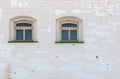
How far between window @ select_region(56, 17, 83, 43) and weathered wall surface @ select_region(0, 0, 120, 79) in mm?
173

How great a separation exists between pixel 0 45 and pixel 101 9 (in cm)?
307

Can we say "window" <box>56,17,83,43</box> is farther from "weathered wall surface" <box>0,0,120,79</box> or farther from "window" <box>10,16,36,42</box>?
"window" <box>10,16,36,42</box>

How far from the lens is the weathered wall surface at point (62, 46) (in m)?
8.29

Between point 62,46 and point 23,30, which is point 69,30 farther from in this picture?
point 23,30

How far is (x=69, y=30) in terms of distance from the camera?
8570 millimetres

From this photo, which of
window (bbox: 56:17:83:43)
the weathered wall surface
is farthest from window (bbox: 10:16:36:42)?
window (bbox: 56:17:83:43)

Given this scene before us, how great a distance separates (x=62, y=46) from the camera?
8.36 metres

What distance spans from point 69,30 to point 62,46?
55cm

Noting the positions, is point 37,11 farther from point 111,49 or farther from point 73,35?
point 111,49

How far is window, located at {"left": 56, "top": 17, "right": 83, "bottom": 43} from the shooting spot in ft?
27.9

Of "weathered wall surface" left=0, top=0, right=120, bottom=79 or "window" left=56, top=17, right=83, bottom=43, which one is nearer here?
"weathered wall surface" left=0, top=0, right=120, bottom=79

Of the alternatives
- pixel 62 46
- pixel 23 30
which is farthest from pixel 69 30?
pixel 23 30

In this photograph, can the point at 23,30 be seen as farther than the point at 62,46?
Yes

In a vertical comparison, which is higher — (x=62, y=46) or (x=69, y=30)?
(x=69, y=30)
